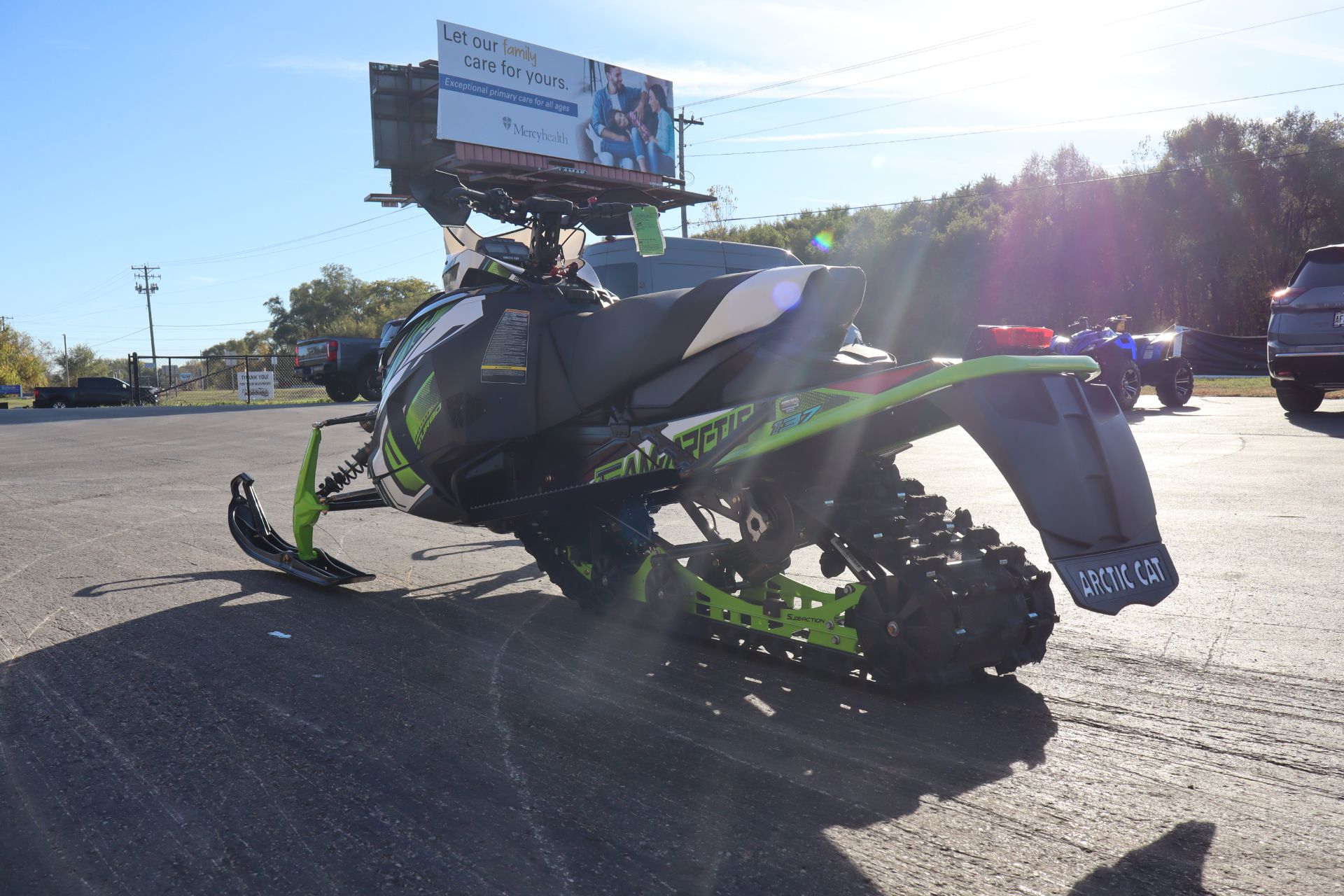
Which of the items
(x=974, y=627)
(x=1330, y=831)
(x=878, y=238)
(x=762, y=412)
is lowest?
(x=1330, y=831)

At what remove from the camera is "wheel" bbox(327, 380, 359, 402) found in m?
24.0

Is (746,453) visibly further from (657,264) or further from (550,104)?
(550,104)

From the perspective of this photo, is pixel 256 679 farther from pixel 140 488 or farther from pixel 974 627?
pixel 140 488

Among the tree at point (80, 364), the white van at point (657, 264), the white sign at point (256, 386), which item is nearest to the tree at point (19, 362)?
the tree at point (80, 364)

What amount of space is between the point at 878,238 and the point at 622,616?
48.0m

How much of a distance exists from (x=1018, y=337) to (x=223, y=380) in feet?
126

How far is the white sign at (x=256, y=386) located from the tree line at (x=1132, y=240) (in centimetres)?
2535

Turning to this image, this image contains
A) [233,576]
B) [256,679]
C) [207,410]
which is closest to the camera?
[256,679]

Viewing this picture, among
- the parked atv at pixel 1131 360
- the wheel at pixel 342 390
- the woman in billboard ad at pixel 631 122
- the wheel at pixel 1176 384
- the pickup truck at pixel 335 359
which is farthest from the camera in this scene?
the woman in billboard ad at pixel 631 122

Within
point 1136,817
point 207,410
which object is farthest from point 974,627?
point 207,410

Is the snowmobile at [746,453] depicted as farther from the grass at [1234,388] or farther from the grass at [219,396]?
the grass at [219,396]

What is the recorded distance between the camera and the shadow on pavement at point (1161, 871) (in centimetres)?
213

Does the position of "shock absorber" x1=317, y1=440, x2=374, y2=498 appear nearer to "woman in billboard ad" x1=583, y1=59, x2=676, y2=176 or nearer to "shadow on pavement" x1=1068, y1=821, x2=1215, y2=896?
"shadow on pavement" x1=1068, y1=821, x2=1215, y2=896

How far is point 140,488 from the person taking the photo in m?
9.39
